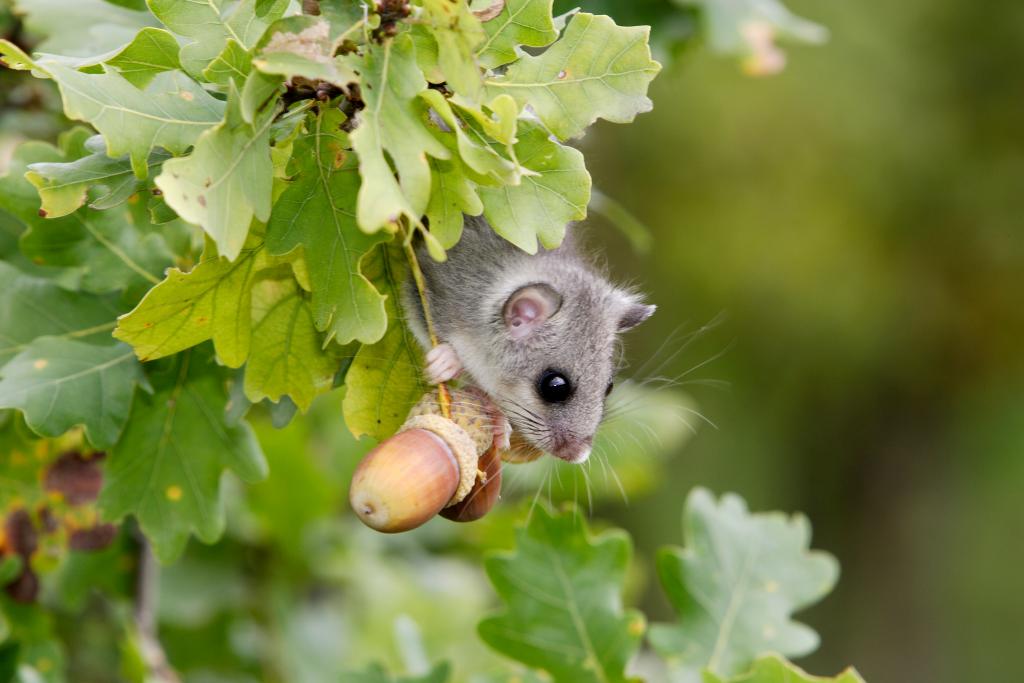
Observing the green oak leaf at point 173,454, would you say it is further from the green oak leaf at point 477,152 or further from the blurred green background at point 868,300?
the blurred green background at point 868,300

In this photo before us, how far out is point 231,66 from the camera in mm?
1494

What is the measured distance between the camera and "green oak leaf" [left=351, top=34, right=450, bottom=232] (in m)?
1.43

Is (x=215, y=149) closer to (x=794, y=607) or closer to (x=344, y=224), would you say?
(x=344, y=224)

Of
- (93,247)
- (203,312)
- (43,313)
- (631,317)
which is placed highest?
(631,317)

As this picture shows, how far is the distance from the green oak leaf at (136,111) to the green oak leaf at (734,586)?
137 centimetres

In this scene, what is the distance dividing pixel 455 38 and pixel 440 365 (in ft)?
2.10

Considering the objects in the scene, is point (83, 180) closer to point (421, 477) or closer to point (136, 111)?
point (136, 111)

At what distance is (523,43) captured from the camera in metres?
1.67

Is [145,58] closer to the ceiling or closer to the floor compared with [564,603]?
closer to the floor

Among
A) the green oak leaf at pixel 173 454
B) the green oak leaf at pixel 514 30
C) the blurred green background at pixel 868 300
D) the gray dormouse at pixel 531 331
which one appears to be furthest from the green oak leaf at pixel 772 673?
the blurred green background at pixel 868 300

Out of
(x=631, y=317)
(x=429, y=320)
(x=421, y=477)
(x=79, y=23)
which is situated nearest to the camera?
(x=421, y=477)

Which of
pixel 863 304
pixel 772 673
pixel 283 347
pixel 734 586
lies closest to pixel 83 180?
pixel 283 347

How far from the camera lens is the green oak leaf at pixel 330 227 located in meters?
Answer: 1.62

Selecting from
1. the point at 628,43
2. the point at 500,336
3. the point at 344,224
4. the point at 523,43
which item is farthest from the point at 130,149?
the point at 500,336
